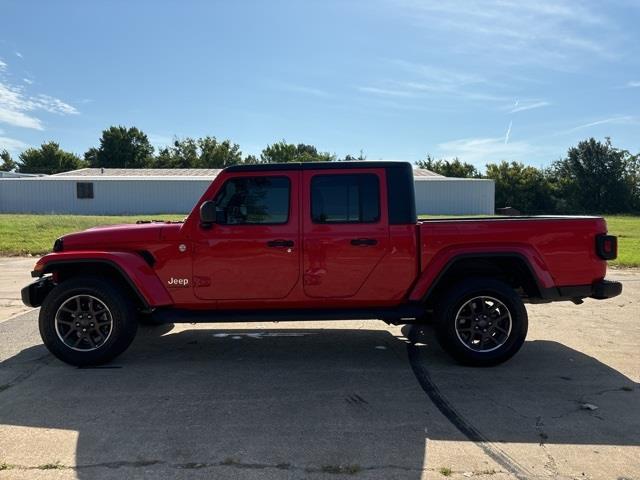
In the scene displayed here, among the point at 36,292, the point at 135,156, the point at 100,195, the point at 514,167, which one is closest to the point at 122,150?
the point at 135,156

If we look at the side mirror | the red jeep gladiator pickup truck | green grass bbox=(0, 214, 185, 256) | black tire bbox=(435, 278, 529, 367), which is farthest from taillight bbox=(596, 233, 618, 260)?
green grass bbox=(0, 214, 185, 256)

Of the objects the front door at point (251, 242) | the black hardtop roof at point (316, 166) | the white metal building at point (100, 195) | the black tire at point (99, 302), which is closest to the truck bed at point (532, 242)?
the black hardtop roof at point (316, 166)

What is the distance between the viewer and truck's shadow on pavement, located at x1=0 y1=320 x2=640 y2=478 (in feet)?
11.3

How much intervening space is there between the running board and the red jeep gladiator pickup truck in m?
0.01

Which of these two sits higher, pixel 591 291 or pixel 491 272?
pixel 491 272

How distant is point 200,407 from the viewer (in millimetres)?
4262

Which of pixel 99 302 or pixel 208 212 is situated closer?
pixel 208 212

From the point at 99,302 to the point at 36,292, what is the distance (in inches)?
27.7

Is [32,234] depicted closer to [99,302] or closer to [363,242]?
[99,302]

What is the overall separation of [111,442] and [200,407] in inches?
30.6

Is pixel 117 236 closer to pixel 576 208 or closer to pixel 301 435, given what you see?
pixel 301 435

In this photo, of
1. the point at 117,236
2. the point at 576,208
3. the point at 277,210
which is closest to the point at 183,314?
the point at 117,236

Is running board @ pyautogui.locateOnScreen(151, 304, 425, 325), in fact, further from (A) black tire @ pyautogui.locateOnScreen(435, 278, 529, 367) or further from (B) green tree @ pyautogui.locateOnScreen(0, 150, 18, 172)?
(B) green tree @ pyautogui.locateOnScreen(0, 150, 18, 172)

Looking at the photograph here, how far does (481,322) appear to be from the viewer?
5.34 meters
